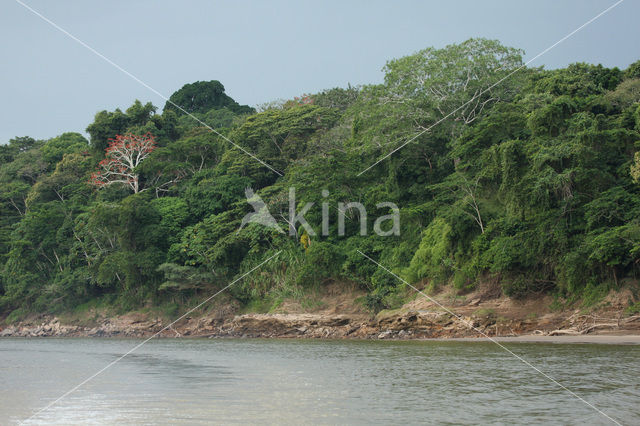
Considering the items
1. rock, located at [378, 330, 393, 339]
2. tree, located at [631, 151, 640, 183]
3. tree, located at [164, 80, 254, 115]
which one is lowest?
rock, located at [378, 330, 393, 339]

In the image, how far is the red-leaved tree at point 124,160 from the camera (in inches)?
1563

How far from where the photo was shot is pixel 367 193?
28.0 m

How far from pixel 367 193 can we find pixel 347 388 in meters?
17.6

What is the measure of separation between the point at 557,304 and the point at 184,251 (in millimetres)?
20939

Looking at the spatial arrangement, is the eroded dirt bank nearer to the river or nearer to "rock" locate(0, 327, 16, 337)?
the river

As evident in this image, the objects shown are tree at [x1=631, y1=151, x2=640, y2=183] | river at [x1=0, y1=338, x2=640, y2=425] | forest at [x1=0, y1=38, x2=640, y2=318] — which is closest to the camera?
river at [x1=0, y1=338, x2=640, y2=425]

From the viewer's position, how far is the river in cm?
830

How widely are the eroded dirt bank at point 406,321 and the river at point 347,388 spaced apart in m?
2.74

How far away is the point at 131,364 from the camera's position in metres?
16.2

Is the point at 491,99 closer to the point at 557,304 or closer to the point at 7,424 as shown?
the point at 557,304

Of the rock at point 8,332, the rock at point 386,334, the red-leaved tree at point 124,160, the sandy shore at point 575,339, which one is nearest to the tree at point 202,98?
the red-leaved tree at point 124,160

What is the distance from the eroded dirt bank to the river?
2736mm

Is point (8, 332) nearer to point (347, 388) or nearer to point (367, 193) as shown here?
point (367, 193)

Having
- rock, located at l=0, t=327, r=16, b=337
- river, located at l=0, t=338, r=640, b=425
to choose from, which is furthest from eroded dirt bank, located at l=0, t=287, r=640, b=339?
rock, located at l=0, t=327, r=16, b=337
